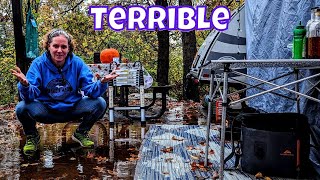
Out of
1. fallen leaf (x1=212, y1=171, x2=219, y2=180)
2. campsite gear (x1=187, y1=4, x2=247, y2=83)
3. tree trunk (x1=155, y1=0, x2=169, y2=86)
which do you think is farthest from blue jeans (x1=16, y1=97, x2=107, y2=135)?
tree trunk (x1=155, y1=0, x2=169, y2=86)

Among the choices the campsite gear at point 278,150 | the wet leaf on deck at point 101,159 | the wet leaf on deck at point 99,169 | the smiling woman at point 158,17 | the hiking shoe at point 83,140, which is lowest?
the wet leaf on deck at point 99,169

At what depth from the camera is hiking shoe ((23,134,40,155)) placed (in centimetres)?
381

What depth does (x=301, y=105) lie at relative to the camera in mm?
3484

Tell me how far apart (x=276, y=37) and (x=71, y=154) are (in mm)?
2540

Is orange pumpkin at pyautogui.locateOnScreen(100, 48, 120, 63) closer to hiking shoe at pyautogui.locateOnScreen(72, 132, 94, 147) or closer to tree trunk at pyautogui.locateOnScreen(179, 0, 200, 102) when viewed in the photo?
hiking shoe at pyautogui.locateOnScreen(72, 132, 94, 147)

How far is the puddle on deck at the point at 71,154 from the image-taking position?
318cm

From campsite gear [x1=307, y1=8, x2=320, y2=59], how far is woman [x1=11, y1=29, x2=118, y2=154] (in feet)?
6.18

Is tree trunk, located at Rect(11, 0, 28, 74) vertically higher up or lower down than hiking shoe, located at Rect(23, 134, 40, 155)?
higher up

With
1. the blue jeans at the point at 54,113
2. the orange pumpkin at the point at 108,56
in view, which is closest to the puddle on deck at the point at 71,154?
the blue jeans at the point at 54,113

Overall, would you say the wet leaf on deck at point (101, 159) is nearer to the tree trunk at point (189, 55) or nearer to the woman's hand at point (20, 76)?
the woman's hand at point (20, 76)

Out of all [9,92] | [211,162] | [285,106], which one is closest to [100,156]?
[211,162]

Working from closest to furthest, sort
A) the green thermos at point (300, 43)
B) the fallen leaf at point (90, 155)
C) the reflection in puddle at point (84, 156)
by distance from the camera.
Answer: the green thermos at point (300, 43), the reflection in puddle at point (84, 156), the fallen leaf at point (90, 155)

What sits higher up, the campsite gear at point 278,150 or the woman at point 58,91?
the woman at point 58,91

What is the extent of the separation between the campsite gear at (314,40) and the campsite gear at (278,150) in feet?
1.86
